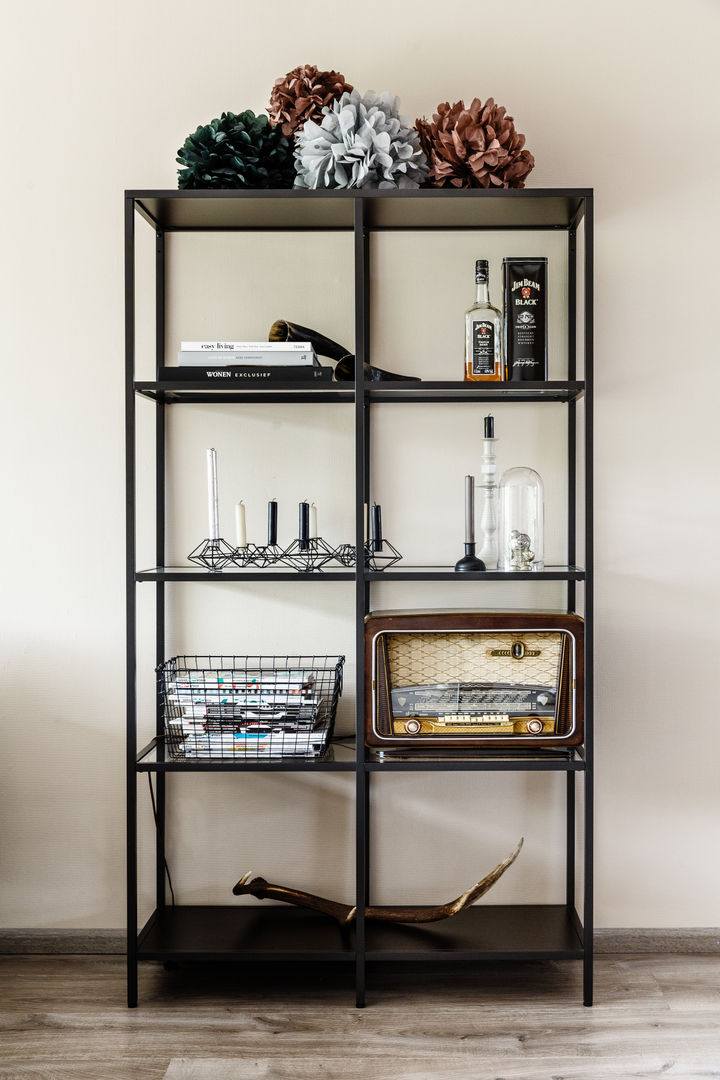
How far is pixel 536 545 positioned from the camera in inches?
80.5

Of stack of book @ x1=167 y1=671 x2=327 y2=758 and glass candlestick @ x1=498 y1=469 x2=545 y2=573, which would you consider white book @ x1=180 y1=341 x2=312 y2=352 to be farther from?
stack of book @ x1=167 y1=671 x2=327 y2=758

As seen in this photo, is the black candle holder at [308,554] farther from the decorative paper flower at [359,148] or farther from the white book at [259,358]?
the decorative paper flower at [359,148]

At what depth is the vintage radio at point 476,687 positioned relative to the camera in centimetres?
196

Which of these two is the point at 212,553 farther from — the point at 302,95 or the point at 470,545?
the point at 302,95

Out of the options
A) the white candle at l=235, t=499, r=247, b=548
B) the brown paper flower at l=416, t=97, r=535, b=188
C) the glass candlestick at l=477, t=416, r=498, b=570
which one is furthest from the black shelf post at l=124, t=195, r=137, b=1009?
the glass candlestick at l=477, t=416, r=498, b=570

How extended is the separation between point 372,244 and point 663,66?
0.84 meters

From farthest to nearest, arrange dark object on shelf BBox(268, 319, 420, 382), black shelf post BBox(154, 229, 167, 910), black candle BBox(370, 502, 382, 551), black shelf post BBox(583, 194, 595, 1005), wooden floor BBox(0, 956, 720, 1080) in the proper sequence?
black shelf post BBox(154, 229, 167, 910)
black candle BBox(370, 502, 382, 551)
dark object on shelf BBox(268, 319, 420, 382)
black shelf post BBox(583, 194, 595, 1005)
wooden floor BBox(0, 956, 720, 1080)

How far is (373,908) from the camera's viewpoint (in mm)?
2156

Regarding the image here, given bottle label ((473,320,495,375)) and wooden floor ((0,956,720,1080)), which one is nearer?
wooden floor ((0,956,720,1080))

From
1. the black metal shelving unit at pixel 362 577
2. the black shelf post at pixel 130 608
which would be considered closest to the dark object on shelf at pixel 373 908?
the black metal shelving unit at pixel 362 577

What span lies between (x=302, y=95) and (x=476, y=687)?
1.40 metres

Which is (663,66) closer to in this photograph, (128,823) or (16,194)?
(16,194)

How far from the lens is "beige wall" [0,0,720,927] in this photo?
2221 millimetres

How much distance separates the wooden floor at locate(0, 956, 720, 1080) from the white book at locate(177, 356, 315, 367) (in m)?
1.43
